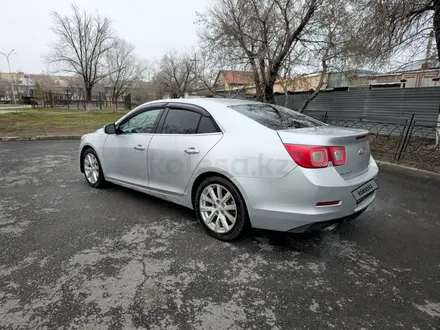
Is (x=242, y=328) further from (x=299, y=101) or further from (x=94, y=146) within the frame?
(x=299, y=101)

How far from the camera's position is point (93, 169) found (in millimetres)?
4598

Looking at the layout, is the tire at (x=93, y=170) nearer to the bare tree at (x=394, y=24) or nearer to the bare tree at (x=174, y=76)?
the bare tree at (x=394, y=24)

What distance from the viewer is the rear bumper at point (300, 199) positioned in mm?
2402

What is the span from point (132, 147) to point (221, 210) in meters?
1.61

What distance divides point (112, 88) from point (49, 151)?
45464mm

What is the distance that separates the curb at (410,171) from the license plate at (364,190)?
350cm

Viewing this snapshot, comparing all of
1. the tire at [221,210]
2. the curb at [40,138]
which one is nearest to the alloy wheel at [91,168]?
the tire at [221,210]

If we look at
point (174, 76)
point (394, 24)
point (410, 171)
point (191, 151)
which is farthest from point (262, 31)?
point (174, 76)

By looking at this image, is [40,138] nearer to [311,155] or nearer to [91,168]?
[91,168]

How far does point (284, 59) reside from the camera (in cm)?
1122

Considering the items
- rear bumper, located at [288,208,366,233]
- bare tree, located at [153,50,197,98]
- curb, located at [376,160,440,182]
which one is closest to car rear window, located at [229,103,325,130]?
rear bumper, located at [288,208,366,233]

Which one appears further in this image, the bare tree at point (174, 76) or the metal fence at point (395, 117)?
the bare tree at point (174, 76)

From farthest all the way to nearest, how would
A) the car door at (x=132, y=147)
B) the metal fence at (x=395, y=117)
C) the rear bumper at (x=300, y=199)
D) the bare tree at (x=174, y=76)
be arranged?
the bare tree at (x=174, y=76) → the metal fence at (x=395, y=117) → the car door at (x=132, y=147) → the rear bumper at (x=300, y=199)

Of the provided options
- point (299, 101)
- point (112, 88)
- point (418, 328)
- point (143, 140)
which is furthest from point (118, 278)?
point (112, 88)
